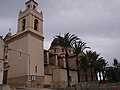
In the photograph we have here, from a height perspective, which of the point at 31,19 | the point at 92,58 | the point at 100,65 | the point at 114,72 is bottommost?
the point at 114,72

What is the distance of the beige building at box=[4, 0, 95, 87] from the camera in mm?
36438

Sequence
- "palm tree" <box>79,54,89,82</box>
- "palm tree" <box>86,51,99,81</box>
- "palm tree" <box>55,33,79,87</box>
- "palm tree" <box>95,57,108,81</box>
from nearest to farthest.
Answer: "palm tree" <box>55,33,79,87</box> → "palm tree" <box>79,54,89,82</box> → "palm tree" <box>86,51,99,81</box> → "palm tree" <box>95,57,108,81</box>

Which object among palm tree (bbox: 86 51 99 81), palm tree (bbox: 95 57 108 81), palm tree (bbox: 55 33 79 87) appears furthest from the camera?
palm tree (bbox: 95 57 108 81)

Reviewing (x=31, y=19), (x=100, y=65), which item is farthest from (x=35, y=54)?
(x=100, y=65)

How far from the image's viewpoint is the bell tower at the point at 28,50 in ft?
119

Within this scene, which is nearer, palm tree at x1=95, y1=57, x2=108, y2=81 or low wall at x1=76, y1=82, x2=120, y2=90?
low wall at x1=76, y1=82, x2=120, y2=90

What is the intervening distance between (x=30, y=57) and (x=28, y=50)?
146 centimetres

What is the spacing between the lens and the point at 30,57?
1457 inches

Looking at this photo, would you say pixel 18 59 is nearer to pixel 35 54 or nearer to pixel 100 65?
pixel 35 54

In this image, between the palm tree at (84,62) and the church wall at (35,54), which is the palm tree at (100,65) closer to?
the palm tree at (84,62)

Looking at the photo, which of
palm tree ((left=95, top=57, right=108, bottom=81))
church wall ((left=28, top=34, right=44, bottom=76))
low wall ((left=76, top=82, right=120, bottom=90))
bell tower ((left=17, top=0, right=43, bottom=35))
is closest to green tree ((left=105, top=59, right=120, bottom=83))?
palm tree ((left=95, top=57, right=108, bottom=81))

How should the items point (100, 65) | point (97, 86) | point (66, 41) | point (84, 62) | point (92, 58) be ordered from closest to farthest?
1. point (97, 86)
2. point (66, 41)
3. point (84, 62)
4. point (92, 58)
5. point (100, 65)

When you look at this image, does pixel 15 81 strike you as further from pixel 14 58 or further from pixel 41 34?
pixel 41 34

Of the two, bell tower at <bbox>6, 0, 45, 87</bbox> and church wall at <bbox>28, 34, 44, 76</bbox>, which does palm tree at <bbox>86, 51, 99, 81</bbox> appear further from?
church wall at <bbox>28, 34, 44, 76</bbox>
